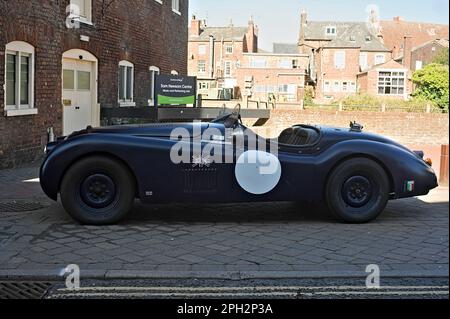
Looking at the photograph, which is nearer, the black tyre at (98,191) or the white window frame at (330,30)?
the black tyre at (98,191)

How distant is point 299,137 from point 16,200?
3676 millimetres

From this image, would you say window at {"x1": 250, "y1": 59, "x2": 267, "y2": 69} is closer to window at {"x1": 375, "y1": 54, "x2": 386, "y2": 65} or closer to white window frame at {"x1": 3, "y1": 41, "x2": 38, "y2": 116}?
window at {"x1": 375, "y1": 54, "x2": 386, "y2": 65}

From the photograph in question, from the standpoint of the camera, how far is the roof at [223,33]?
83125 mm

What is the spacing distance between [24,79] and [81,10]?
308 cm

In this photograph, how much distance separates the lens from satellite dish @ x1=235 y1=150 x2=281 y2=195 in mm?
5922

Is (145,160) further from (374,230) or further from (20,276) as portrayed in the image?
(374,230)

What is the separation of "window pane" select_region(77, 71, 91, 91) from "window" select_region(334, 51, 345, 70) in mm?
60166

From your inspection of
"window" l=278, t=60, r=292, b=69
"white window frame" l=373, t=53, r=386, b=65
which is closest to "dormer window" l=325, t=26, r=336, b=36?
"white window frame" l=373, t=53, r=386, b=65

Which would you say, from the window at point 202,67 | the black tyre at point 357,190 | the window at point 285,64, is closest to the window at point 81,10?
the black tyre at point 357,190

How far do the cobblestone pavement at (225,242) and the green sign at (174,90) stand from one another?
34.4ft

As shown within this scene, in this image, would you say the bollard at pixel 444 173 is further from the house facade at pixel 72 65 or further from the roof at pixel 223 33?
the roof at pixel 223 33

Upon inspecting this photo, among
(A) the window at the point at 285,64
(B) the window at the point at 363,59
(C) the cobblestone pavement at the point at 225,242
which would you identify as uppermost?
(B) the window at the point at 363,59

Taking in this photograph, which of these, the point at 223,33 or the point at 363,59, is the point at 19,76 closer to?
the point at 363,59
